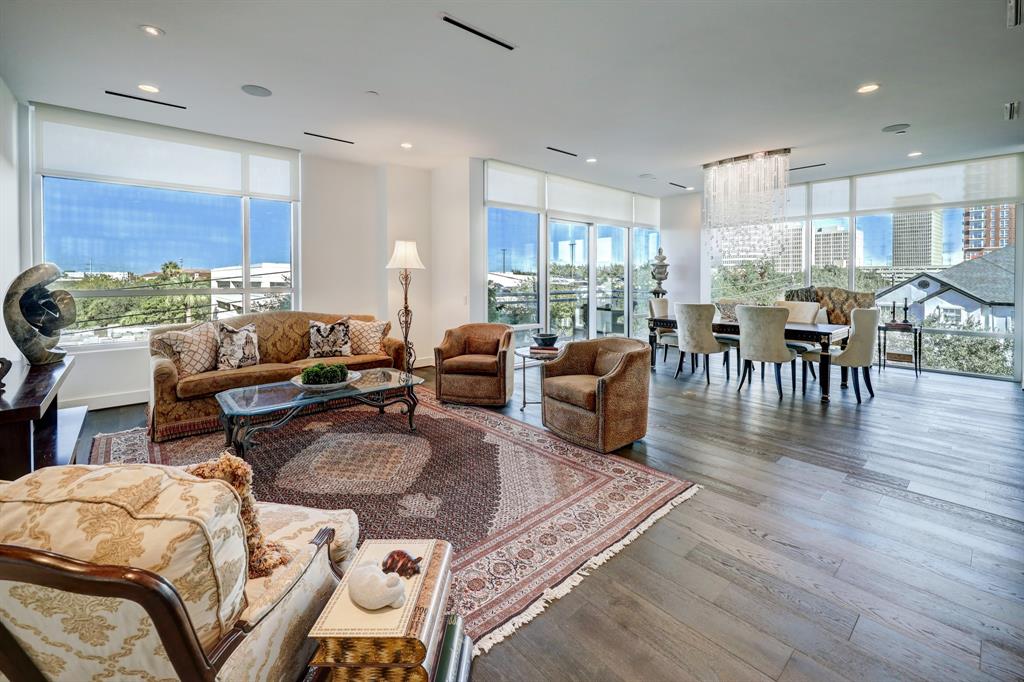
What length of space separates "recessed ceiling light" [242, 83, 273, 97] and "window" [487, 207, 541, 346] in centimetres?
308

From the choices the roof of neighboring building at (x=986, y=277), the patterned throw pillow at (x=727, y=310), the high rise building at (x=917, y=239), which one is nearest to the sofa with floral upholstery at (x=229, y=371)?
the patterned throw pillow at (x=727, y=310)

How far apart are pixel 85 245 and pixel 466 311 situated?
403 centimetres

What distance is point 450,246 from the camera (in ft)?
21.5

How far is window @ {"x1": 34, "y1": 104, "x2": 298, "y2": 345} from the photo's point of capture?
15.1 feet

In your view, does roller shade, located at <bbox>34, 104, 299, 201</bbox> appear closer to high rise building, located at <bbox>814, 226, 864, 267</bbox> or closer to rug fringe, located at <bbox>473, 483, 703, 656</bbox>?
rug fringe, located at <bbox>473, 483, 703, 656</bbox>

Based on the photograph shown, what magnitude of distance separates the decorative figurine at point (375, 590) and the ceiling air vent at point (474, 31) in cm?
310

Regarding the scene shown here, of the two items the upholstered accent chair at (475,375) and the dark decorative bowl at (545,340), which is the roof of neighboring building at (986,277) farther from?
the upholstered accent chair at (475,375)

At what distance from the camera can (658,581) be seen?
6.62ft

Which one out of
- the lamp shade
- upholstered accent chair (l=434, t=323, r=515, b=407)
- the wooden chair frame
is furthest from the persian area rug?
the lamp shade

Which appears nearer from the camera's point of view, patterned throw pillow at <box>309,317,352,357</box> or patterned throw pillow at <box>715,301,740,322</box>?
patterned throw pillow at <box>309,317,352,357</box>

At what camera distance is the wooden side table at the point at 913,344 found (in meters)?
6.36

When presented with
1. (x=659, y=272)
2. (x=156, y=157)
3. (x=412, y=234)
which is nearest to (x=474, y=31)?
(x=412, y=234)

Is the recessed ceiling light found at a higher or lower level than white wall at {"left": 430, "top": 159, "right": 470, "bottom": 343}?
higher

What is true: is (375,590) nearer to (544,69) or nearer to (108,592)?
(108,592)
